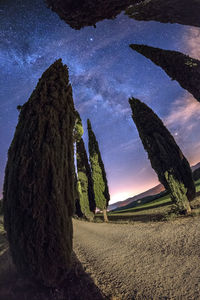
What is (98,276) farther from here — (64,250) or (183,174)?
(183,174)

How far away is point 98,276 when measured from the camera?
4.45 meters

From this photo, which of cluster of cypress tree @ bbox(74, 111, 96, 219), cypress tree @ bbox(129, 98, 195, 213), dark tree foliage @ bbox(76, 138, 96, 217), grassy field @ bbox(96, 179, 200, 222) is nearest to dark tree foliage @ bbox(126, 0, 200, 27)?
cypress tree @ bbox(129, 98, 195, 213)

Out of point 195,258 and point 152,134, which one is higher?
point 152,134

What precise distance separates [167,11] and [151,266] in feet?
44.1

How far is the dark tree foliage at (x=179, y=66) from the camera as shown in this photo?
8258 mm

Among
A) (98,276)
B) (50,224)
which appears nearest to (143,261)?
(98,276)

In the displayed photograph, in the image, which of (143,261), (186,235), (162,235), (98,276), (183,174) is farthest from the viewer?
(183,174)

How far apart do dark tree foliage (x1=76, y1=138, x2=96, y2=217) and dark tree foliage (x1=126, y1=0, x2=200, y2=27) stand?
1572cm

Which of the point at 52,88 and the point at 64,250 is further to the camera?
the point at 52,88

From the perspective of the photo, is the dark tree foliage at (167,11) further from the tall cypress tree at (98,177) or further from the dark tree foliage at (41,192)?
the tall cypress tree at (98,177)

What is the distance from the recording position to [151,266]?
14.1 feet

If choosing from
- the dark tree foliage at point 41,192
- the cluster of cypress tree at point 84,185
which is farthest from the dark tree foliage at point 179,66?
the cluster of cypress tree at point 84,185

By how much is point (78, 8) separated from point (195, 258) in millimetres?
12517

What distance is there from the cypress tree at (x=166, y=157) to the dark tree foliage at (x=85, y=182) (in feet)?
33.7
